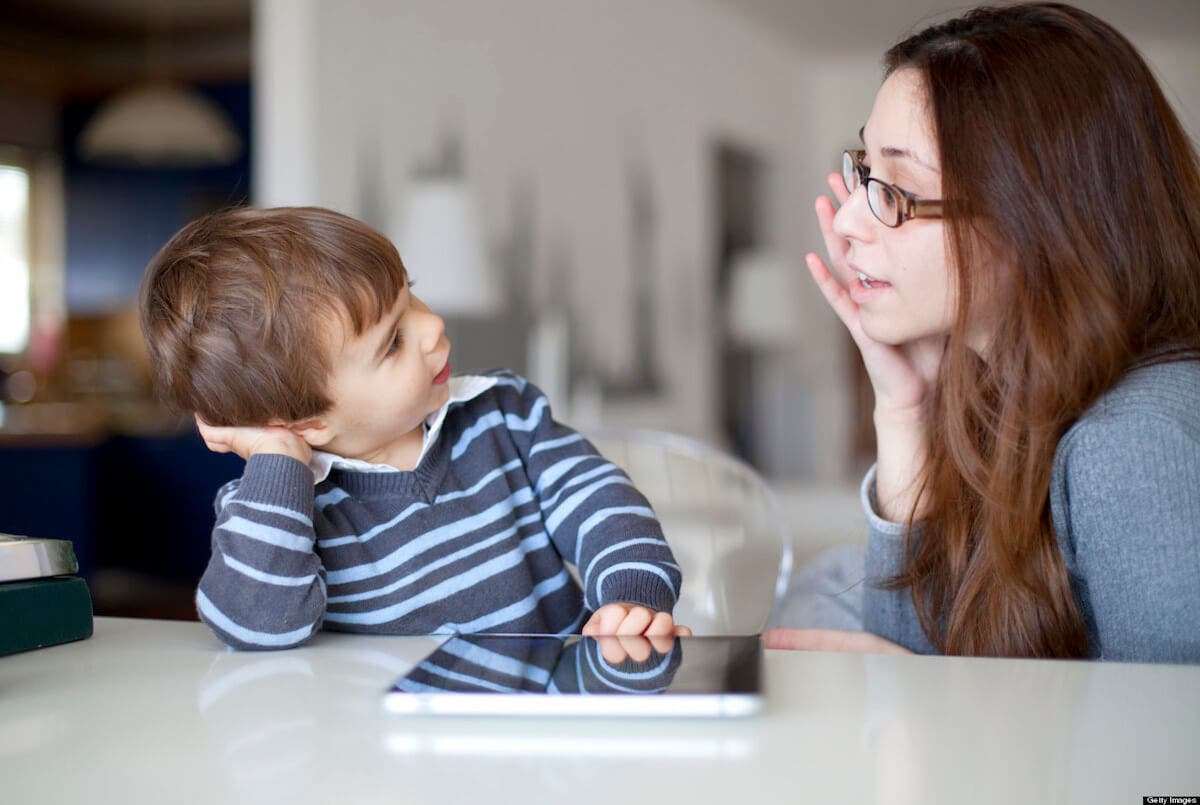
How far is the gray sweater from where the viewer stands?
899mm

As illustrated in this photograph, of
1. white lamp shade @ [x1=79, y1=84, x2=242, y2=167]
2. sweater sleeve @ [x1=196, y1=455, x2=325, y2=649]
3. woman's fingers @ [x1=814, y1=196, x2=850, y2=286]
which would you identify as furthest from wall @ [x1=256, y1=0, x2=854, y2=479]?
sweater sleeve @ [x1=196, y1=455, x2=325, y2=649]

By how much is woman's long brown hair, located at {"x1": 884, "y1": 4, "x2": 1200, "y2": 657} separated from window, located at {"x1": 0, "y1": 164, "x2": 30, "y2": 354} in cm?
715

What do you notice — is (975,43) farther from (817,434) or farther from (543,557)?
(817,434)

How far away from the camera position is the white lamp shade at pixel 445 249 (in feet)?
10.4

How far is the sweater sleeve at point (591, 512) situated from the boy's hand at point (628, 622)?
1.2 inches

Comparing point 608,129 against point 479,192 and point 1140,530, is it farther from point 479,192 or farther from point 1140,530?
point 1140,530

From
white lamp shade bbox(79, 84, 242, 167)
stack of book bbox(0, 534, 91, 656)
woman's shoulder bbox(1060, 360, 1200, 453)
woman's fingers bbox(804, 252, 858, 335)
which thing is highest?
white lamp shade bbox(79, 84, 242, 167)

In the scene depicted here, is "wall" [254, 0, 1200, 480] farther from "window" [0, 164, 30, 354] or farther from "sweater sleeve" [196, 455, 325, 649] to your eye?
"window" [0, 164, 30, 354]

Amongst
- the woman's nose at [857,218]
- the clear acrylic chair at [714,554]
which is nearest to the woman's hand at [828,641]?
the clear acrylic chair at [714,554]

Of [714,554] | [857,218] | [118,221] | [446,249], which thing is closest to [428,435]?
[857,218]

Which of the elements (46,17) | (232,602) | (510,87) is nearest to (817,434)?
(510,87)

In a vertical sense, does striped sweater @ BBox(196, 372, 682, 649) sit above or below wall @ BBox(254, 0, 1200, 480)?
below

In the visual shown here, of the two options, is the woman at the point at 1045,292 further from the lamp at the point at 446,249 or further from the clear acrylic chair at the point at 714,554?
the lamp at the point at 446,249

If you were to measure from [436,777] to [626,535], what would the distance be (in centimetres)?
49
